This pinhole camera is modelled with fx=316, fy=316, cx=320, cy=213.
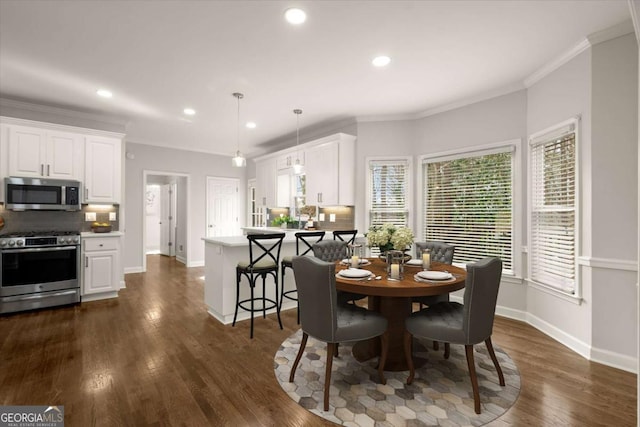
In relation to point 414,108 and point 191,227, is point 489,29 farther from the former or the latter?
point 191,227

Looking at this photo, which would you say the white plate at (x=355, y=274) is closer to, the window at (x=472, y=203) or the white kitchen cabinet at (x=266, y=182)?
the window at (x=472, y=203)

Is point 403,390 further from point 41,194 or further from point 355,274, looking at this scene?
point 41,194

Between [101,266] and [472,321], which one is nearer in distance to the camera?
[472,321]

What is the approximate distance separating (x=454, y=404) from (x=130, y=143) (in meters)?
7.20

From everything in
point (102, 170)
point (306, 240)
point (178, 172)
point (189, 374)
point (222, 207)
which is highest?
point (178, 172)

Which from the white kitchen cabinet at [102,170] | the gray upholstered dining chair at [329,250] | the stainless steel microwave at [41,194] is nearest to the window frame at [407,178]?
the gray upholstered dining chair at [329,250]

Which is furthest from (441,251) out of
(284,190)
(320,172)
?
(284,190)

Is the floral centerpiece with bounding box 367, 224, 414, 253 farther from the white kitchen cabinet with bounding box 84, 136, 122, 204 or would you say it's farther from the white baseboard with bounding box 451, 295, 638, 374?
the white kitchen cabinet with bounding box 84, 136, 122, 204

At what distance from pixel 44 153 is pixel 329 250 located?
415 centimetres

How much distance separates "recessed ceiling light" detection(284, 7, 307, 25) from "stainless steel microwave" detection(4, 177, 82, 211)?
3950 millimetres

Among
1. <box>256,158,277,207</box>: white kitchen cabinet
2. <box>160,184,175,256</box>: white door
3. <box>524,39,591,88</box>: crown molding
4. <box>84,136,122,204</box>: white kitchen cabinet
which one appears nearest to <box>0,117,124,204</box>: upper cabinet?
<box>84,136,122,204</box>: white kitchen cabinet

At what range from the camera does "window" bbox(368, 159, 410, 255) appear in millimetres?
4988

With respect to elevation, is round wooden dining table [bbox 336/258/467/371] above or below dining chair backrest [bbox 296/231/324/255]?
below

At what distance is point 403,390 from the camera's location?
90.1 inches
